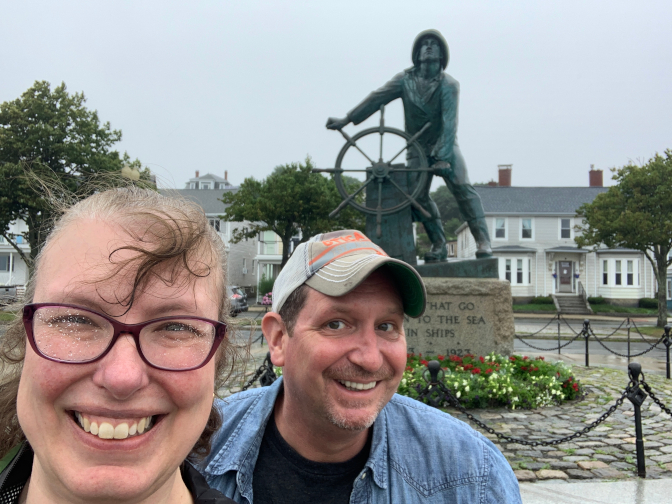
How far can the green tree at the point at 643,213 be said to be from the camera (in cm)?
2312

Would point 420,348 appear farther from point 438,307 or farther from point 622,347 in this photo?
point 622,347

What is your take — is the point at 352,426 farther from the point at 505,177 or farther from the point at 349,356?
the point at 505,177

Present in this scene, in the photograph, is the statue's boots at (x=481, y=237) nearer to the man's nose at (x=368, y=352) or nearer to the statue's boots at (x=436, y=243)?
the statue's boots at (x=436, y=243)

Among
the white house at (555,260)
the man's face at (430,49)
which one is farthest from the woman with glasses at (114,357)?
the white house at (555,260)

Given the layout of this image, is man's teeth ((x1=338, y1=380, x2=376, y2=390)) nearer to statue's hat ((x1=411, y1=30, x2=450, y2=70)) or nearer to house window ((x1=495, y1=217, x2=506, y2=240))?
statue's hat ((x1=411, y1=30, x2=450, y2=70))

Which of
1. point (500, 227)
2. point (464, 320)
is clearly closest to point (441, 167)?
point (464, 320)

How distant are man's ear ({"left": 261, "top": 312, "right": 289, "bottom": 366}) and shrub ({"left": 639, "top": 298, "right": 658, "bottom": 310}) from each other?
36.8 meters

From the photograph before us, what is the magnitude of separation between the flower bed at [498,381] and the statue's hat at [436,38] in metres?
4.45

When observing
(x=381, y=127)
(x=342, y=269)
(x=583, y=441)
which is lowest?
(x=583, y=441)

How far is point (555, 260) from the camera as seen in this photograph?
115ft

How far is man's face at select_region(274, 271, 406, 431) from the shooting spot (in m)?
1.54

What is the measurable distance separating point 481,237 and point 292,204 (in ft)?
67.1

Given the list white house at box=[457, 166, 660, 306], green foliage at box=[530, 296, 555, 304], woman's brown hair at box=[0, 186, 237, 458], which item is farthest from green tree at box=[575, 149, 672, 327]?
woman's brown hair at box=[0, 186, 237, 458]

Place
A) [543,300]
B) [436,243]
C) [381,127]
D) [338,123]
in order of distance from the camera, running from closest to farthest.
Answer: [381,127] → [338,123] → [436,243] → [543,300]
